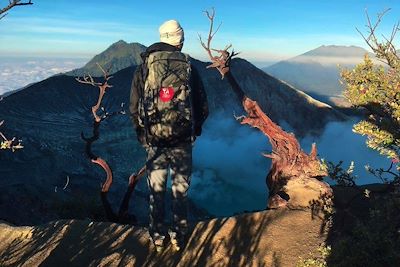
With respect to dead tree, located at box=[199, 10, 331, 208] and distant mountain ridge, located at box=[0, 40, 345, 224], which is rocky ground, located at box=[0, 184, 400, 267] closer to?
dead tree, located at box=[199, 10, 331, 208]

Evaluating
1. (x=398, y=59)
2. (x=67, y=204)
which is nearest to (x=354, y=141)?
(x=67, y=204)

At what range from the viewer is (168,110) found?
6.62 meters

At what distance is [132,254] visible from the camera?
7.83 metres

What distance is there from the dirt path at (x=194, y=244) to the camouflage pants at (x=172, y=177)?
2.69ft

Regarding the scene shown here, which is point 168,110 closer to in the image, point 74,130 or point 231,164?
point 74,130

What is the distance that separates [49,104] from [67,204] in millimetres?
48073

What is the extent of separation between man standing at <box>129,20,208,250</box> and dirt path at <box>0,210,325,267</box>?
1132 millimetres

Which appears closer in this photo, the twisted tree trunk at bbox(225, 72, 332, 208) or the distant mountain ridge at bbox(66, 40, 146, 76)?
the twisted tree trunk at bbox(225, 72, 332, 208)

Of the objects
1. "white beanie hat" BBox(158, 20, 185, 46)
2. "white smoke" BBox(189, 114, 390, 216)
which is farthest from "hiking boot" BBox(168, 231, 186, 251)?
"white smoke" BBox(189, 114, 390, 216)

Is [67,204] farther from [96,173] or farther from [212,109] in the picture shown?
[212,109]

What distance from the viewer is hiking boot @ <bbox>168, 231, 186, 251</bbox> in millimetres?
7367

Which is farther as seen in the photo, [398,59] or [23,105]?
[23,105]

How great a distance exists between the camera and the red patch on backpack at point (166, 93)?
658cm

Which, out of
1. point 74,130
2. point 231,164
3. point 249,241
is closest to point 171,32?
point 249,241
